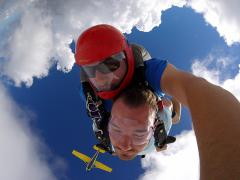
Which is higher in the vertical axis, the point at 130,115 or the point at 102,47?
the point at 102,47

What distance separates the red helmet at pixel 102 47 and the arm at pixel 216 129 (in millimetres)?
1456

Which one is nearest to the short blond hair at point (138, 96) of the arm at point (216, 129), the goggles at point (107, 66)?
the goggles at point (107, 66)

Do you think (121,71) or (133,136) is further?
(121,71)

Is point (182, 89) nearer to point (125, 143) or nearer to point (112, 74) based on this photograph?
point (125, 143)

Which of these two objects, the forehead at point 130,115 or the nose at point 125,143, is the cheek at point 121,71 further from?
the nose at point 125,143

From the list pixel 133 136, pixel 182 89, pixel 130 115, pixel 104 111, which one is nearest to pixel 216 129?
pixel 182 89

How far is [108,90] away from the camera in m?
3.17

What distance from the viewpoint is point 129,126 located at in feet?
9.59

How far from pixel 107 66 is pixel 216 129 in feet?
6.81

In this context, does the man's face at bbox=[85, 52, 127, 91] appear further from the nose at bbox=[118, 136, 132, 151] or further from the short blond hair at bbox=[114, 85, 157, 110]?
the nose at bbox=[118, 136, 132, 151]

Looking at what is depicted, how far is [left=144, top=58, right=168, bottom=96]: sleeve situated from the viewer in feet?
9.83

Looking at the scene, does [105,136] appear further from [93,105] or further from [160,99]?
[160,99]

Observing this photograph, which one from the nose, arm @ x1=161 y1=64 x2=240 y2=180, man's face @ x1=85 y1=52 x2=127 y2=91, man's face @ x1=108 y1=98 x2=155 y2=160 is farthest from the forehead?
arm @ x1=161 y1=64 x2=240 y2=180

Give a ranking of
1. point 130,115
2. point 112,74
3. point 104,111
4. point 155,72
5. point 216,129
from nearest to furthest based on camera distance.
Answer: point 216,129 → point 130,115 → point 155,72 → point 112,74 → point 104,111
